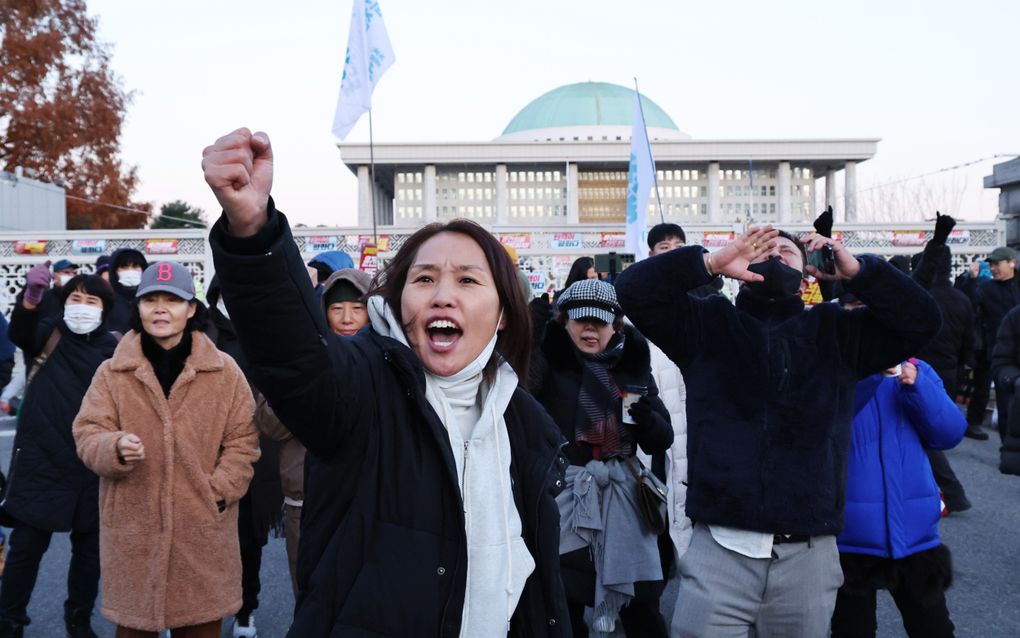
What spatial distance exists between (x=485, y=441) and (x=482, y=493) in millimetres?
120

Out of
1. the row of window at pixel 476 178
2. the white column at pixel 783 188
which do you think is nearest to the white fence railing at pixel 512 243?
the white column at pixel 783 188

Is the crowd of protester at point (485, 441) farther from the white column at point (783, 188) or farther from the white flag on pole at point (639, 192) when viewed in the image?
the white column at point (783, 188)

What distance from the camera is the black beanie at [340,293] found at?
3826 millimetres

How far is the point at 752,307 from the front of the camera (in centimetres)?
280

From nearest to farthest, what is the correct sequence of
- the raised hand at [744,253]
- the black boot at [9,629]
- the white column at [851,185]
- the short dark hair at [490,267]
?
1. the short dark hair at [490,267]
2. the raised hand at [744,253]
3. the black boot at [9,629]
4. the white column at [851,185]

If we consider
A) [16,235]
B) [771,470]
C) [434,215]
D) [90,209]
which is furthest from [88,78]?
[771,470]

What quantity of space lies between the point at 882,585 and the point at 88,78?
96.9 feet

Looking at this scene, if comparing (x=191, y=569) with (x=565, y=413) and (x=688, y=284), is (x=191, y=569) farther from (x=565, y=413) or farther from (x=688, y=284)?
(x=688, y=284)

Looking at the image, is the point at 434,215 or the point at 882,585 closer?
the point at 882,585

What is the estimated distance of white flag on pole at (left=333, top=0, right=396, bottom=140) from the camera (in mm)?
8102

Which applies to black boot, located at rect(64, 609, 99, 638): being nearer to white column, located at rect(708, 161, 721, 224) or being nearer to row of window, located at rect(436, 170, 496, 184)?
row of window, located at rect(436, 170, 496, 184)

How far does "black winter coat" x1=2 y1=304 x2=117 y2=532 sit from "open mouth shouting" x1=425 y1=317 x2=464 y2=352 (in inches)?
121

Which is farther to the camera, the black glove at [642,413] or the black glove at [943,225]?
the black glove at [943,225]

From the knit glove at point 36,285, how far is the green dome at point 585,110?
59048 millimetres
